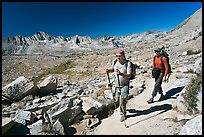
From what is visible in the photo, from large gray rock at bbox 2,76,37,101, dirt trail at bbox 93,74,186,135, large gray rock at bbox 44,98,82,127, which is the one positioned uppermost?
large gray rock at bbox 2,76,37,101

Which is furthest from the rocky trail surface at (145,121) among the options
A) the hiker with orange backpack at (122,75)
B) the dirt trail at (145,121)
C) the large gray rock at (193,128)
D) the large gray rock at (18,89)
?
the large gray rock at (18,89)

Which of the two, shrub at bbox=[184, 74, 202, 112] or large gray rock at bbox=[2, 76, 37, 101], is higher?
large gray rock at bbox=[2, 76, 37, 101]

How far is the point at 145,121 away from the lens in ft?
29.1

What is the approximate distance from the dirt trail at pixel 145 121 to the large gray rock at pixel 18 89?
15.7ft

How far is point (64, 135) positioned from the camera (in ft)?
26.9

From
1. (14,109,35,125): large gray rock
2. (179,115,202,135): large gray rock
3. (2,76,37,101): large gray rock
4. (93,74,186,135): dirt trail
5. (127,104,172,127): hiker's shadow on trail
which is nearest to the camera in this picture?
(179,115,202,135): large gray rock

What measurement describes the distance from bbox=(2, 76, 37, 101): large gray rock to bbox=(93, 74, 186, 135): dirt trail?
4.77 m

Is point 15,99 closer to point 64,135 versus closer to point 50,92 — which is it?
point 50,92

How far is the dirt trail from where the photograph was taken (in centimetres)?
801

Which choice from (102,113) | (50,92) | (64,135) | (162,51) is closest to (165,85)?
(162,51)

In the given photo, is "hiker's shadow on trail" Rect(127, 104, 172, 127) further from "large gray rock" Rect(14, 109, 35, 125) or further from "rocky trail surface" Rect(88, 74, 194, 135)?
"large gray rock" Rect(14, 109, 35, 125)

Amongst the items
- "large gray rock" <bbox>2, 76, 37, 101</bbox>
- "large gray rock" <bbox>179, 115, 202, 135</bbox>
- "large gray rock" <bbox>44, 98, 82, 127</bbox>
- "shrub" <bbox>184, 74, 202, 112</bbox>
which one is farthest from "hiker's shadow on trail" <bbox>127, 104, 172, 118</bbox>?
"large gray rock" <bbox>2, 76, 37, 101</bbox>

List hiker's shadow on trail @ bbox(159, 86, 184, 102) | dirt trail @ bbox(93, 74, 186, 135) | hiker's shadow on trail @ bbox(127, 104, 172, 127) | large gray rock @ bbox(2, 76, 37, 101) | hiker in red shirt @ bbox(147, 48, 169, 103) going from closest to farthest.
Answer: dirt trail @ bbox(93, 74, 186, 135) < hiker's shadow on trail @ bbox(127, 104, 172, 127) < hiker in red shirt @ bbox(147, 48, 169, 103) < hiker's shadow on trail @ bbox(159, 86, 184, 102) < large gray rock @ bbox(2, 76, 37, 101)

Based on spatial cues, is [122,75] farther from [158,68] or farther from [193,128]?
[193,128]
